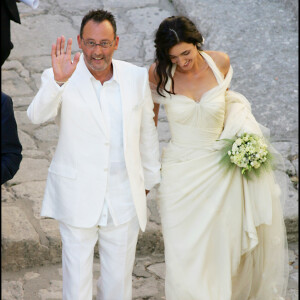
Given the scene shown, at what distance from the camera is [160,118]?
7.13 metres

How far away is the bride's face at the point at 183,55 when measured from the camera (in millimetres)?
4320

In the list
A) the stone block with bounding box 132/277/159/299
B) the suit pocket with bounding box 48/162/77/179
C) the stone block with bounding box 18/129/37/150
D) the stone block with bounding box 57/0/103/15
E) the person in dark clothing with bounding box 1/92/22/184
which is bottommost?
the stone block with bounding box 132/277/159/299

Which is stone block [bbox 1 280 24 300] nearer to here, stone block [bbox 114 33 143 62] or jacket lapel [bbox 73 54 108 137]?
jacket lapel [bbox 73 54 108 137]

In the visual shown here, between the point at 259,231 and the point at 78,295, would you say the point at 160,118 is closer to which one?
the point at 259,231

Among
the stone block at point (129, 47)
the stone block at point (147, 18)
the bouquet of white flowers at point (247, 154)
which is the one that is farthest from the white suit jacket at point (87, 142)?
the stone block at point (147, 18)

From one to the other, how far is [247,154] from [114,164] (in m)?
0.81

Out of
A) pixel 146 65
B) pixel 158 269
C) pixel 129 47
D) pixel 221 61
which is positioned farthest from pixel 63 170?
pixel 129 47

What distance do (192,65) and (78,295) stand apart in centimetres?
152

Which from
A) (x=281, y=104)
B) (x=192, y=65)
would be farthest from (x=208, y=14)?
(x=192, y=65)

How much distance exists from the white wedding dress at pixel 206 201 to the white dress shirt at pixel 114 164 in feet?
1.44

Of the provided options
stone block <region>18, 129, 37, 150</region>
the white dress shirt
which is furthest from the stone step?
the white dress shirt

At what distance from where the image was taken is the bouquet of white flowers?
4.38m

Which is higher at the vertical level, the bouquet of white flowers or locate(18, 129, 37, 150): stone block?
the bouquet of white flowers

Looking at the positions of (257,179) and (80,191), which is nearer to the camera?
(80,191)
